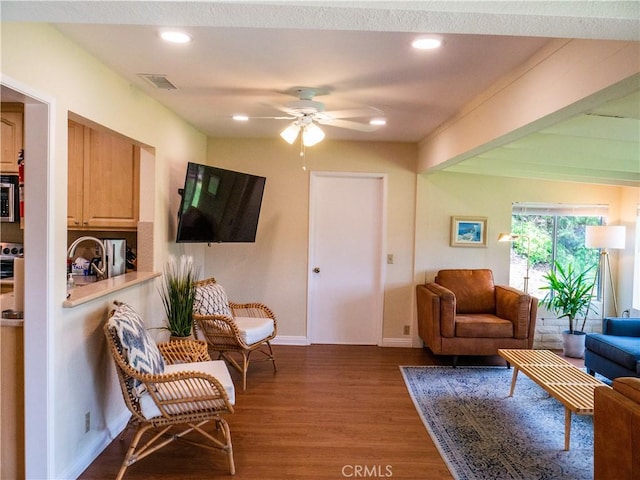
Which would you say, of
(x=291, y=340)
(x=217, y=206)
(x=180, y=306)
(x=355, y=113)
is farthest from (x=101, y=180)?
(x=291, y=340)

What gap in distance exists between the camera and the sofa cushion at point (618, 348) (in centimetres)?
341

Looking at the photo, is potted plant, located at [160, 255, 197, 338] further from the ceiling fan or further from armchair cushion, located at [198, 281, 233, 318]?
the ceiling fan

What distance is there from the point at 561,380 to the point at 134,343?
2949 millimetres

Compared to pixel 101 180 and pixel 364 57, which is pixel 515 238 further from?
pixel 101 180

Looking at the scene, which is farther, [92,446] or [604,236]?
[604,236]

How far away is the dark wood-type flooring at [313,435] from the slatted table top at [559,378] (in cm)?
91

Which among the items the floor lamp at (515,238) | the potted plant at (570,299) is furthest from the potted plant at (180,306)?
the potted plant at (570,299)

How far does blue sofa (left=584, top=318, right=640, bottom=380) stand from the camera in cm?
345

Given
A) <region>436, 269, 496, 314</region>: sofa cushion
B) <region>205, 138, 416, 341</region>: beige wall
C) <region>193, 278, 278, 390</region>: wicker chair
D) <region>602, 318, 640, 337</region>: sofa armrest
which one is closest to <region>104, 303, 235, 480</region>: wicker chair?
<region>193, 278, 278, 390</region>: wicker chair

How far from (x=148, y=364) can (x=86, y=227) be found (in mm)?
1841

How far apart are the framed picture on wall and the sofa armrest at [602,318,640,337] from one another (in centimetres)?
154

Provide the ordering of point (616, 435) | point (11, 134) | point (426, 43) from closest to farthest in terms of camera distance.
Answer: point (616, 435), point (426, 43), point (11, 134)

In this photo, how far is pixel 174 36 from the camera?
86.0 inches

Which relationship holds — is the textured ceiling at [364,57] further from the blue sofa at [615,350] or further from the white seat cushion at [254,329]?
the white seat cushion at [254,329]
